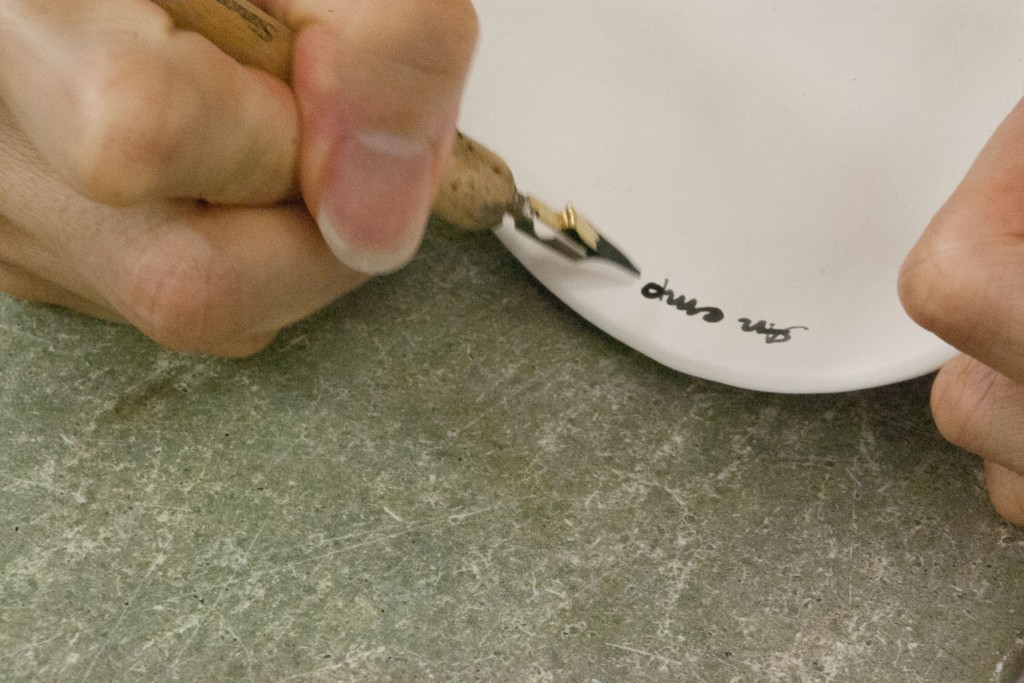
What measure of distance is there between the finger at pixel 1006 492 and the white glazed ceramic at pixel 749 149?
0.29ft

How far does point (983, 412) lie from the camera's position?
491 mm

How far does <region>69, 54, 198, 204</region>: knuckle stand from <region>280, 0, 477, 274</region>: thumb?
0.07 metres

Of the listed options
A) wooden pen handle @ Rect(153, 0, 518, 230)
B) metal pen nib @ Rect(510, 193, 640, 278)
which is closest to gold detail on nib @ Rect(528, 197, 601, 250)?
metal pen nib @ Rect(510, 193, 640, 278)

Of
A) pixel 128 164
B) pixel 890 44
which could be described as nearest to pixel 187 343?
pixel 128 164

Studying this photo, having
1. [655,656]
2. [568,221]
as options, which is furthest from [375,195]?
[655,656]

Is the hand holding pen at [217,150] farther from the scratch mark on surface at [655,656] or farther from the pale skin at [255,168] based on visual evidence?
the scratch mark on surface at [655,656]

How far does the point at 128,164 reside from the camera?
28 centimetres

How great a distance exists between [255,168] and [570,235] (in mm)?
284

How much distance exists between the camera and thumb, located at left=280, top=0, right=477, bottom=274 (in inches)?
13.3

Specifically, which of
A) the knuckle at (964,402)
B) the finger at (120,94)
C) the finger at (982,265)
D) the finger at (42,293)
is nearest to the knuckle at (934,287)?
the finger at (982,265)

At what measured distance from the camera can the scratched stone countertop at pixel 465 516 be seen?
1.67 feet

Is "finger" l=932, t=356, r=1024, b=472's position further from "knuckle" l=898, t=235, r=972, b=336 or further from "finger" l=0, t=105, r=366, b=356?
"finger" l=0, t=105, r=366, b=356

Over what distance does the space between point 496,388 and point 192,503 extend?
23cm

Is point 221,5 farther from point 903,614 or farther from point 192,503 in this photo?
point 903,614
